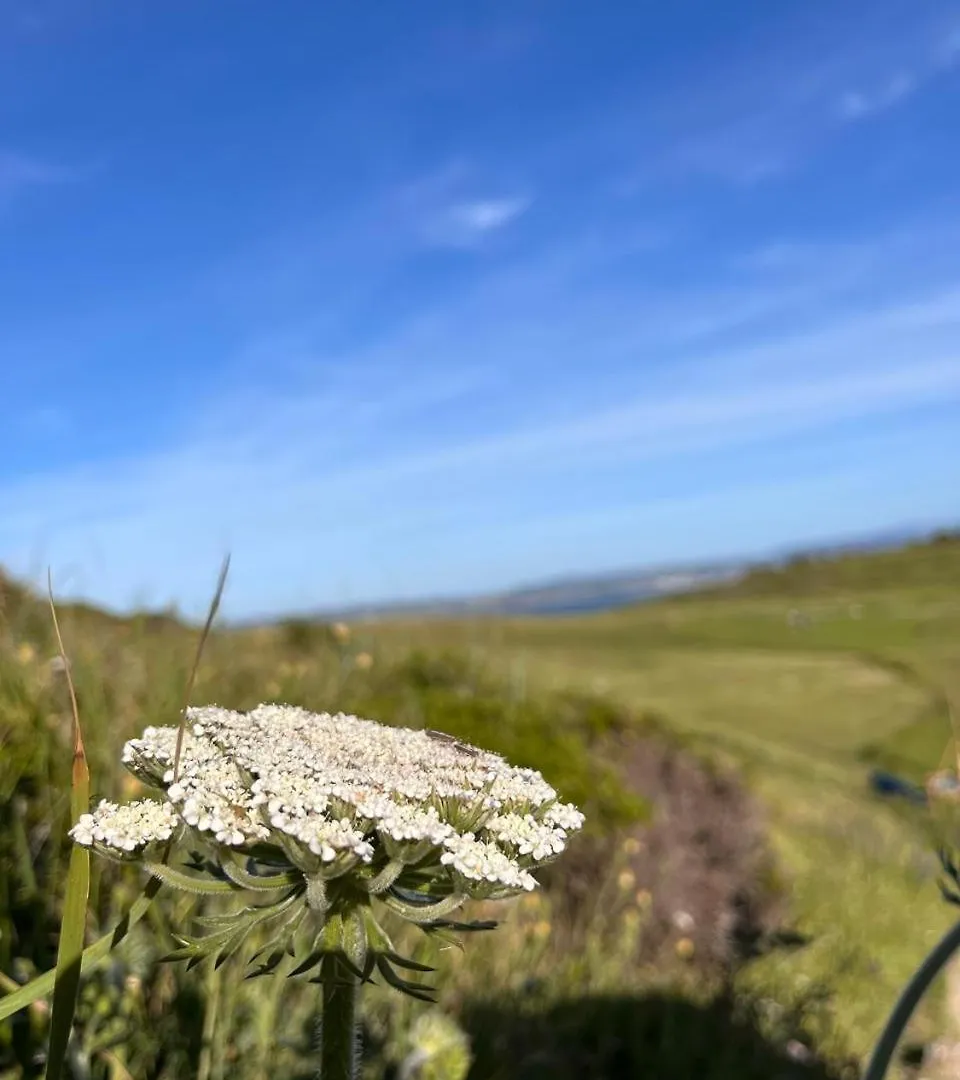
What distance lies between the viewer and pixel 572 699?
372 inches

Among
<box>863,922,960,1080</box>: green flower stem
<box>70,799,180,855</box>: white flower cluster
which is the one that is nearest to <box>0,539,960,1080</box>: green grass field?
<box>70,799,180,855</box>: white flower cluster

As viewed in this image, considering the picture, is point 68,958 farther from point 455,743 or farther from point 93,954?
point 455,743

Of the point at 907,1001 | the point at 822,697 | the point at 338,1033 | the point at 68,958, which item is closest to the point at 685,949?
the point at 907,1001

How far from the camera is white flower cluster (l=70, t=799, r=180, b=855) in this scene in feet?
4.23

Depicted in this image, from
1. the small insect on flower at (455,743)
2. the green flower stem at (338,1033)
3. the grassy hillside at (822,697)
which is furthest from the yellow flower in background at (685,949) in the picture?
the green flower stem at (338,1033)

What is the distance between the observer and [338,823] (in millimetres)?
1294

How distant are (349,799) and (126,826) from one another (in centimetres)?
32

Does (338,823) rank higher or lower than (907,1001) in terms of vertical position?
higher

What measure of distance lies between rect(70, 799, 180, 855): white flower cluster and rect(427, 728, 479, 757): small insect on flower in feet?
1.76

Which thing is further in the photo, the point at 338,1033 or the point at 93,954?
the point at 338,1033

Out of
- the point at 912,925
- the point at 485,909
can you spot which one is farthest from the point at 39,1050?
the point at 912,925

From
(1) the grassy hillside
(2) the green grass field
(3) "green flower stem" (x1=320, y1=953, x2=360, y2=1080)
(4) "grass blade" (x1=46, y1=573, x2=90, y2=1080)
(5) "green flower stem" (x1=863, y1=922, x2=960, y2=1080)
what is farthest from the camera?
(1) the grassy hillside

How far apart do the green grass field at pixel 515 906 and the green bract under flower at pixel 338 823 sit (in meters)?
0.54

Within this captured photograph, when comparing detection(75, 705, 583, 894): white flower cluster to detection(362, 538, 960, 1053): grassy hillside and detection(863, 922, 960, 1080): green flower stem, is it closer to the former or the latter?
detection(863, 922, 960, 1080): green flower stem
